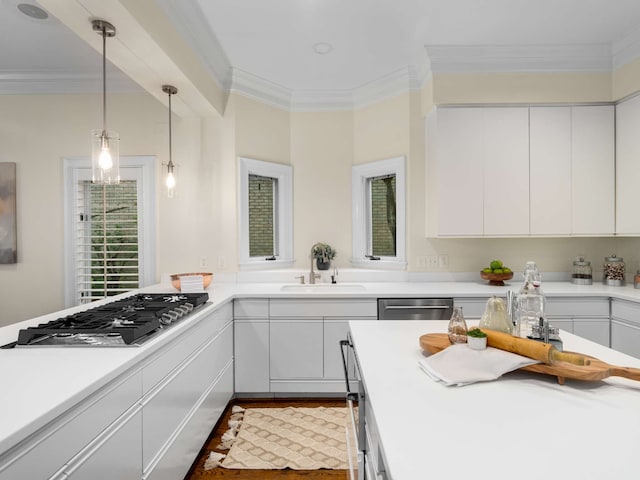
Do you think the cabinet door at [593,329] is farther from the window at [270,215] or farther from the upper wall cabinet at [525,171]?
the window at [270,215]

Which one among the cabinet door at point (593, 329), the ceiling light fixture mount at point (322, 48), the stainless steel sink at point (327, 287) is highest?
the ceiling light fixture mount at point (322, 48)

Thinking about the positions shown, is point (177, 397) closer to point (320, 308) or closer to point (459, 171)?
point (320, 308)

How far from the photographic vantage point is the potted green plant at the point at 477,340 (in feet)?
3.80

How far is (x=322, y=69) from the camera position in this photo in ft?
10.5

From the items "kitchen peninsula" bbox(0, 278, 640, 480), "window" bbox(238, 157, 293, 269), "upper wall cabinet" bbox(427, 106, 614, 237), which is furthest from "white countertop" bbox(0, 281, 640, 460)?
"upper wall cabinet" bbox(427, 106, 614, 237)

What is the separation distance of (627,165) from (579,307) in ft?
4.07

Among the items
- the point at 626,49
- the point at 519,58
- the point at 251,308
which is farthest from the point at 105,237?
the point at 626,49

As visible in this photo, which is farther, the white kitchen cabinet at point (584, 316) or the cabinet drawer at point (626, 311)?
the white kitchen cabinet at point (584, 316)

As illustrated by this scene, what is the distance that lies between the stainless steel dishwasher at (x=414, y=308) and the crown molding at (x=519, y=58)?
1.91 metres

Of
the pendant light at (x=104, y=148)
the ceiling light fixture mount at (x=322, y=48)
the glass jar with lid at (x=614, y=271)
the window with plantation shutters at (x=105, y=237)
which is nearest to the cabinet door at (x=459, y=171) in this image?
the ceiling light fixture mount at (x=322, y=48)

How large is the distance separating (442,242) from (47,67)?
3.79 meters

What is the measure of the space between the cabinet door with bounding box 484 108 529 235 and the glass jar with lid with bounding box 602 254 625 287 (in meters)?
0.86

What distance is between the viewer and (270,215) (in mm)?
3689

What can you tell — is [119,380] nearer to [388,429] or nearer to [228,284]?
[388,429]
